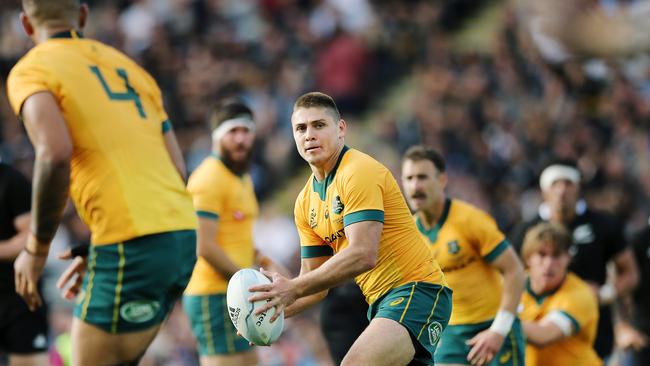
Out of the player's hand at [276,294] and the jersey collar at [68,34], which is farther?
the jersey collar at [68,34]


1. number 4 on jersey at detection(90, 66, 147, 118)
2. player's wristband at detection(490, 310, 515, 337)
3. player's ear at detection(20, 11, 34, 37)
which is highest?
player's ear at detection(20, 11, 34, 37)

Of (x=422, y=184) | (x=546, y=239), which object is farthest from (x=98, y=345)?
(x=546, y=239)

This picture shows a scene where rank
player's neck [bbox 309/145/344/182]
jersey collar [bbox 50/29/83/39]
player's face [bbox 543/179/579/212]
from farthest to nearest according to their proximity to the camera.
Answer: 1. player's face [bbox 543/179/579/212]
2. jersey collar [bbox 50/29/83/39]
3. player's neck [bbox 309/145/344/182]

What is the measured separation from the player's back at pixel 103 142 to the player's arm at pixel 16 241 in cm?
168

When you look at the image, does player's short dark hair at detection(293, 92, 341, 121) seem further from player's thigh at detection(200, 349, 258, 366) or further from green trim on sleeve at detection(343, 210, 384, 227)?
player's thigh at detection(200, 349, 258, 366)

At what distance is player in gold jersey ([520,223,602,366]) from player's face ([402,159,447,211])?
0.91 m

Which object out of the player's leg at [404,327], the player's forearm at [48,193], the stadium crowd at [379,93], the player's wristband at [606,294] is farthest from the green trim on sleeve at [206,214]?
the stadium crowd at [379,93]

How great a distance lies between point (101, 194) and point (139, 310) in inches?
26.1

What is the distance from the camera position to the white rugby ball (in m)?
5.32

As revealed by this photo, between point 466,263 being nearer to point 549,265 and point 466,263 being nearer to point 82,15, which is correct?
point 549,265

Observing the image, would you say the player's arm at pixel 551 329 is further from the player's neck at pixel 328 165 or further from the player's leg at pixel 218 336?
the player's neck at pixel 328 165

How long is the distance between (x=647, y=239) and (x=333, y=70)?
8763mm

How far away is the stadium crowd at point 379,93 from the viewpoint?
559 inches

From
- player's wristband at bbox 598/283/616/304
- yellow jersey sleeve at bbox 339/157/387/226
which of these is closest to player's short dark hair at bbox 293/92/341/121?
yellow jersey sleeve at bbox 339/157/387/226
